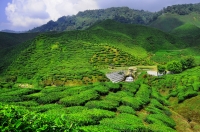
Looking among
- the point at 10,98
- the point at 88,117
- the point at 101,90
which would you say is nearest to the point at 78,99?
the point at 101,90

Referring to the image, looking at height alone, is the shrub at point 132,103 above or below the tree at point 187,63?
above

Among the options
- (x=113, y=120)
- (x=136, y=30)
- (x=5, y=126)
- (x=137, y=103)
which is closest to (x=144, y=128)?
(x=113, y=120)

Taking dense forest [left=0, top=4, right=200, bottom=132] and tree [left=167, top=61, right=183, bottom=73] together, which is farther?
tree [left=167, top=61, right=183, bottom=73]

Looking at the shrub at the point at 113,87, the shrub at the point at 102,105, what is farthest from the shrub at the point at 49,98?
the shrub at the point at 113,87

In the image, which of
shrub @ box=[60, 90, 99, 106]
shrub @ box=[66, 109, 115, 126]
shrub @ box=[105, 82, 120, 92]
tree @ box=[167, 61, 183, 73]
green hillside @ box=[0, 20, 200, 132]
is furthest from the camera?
tree @ box=[167, 61, 183, 73]

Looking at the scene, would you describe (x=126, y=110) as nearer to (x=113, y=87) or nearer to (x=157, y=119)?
(x=157, y=119)

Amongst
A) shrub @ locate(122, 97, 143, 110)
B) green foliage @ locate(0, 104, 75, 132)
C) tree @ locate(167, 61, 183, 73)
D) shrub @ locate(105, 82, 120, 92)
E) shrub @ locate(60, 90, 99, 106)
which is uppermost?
green foliage @ locate(0, 104, 75, 132)

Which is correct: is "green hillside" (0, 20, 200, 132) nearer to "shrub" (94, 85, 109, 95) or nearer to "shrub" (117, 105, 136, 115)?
"shrub" (117, 105, 136, 115)

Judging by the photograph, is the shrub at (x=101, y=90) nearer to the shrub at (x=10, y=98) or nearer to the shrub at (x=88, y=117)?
the shrub at (x=88, y=117)

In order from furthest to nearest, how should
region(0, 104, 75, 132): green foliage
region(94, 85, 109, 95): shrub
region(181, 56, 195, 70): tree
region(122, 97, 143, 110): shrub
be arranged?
region(181, 56, 195, 70): tree, region(94, 85, 109, 95): shrub, region(122, 97, 143, 110): shrub, region(0, 104, 75, 132): green foliage

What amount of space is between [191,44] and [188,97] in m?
155

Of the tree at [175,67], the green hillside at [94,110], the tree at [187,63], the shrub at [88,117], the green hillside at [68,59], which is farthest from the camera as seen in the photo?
the tree at [187,63]

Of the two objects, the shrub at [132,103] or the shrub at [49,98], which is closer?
the shrub at [49,98]

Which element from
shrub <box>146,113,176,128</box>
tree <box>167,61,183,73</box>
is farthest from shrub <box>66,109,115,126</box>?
tree <box>167,61,183,73</box>
